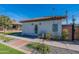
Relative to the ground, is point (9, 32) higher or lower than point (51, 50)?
higher

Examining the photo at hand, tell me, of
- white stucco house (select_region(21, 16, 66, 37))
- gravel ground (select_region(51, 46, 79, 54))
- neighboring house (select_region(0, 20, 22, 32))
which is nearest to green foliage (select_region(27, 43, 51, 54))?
gravel ground (select_region(51, 46, 79, 54))

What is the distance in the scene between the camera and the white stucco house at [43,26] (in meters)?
11.6

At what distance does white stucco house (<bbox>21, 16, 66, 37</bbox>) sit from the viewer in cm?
1162

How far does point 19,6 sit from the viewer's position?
11375mm

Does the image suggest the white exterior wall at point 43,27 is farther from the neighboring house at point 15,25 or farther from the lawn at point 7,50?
the lawn at point 7,50

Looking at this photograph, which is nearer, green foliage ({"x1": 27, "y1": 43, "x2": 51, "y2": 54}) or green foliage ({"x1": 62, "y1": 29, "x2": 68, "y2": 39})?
green foliage ({"x1": 27, "y1": 43, "x2": 51, "y2": 54})

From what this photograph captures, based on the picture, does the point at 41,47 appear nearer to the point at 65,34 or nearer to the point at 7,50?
the point at 65,34

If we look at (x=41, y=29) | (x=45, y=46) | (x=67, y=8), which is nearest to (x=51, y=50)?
(x=45, y=46)

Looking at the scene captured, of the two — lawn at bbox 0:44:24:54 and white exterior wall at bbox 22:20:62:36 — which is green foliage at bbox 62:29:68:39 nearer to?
white exterior wall at bbox 22:20:62:36

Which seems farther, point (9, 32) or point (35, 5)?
point (9, 32)

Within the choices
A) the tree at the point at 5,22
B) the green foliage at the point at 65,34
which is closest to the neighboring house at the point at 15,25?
the tree at the point at 5,22
